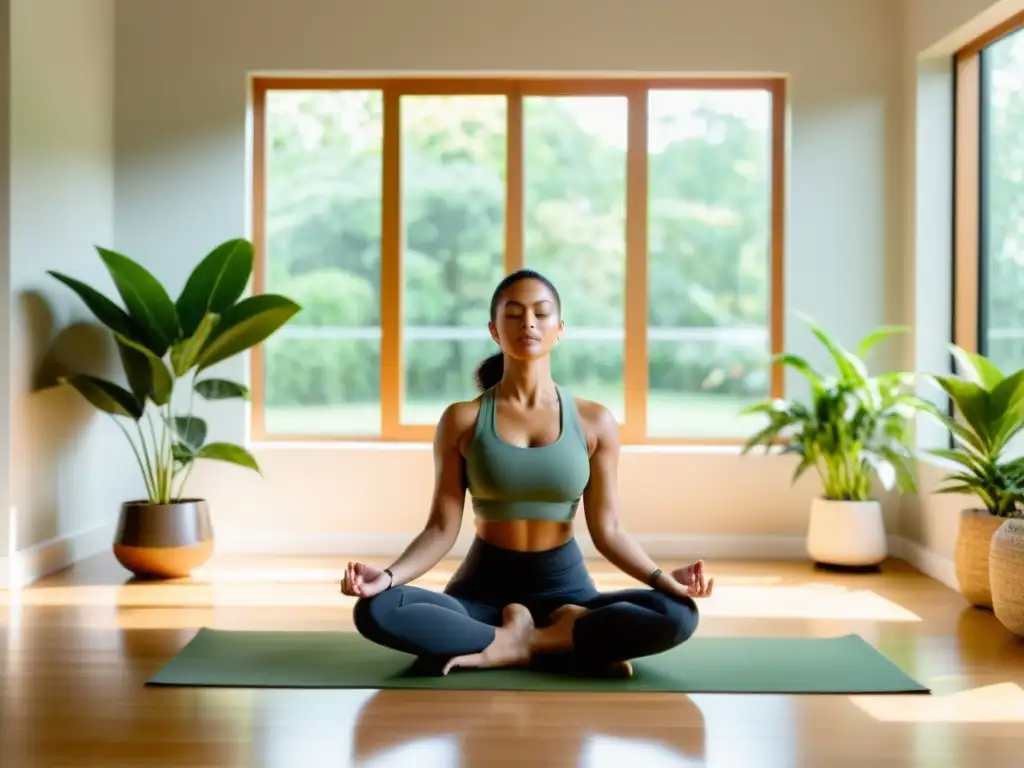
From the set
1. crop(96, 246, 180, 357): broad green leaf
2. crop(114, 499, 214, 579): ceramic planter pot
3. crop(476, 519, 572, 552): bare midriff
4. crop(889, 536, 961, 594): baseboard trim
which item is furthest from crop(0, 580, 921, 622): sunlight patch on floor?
crop(476, 519, 572, 552): bare midriff

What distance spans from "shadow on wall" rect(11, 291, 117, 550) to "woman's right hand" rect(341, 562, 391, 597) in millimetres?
2046

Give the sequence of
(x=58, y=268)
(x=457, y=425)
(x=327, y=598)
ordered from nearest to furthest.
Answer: (x=457, y=425), (x=327, y=598), (x=58, y=268)

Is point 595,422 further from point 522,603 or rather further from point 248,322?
point 248,322

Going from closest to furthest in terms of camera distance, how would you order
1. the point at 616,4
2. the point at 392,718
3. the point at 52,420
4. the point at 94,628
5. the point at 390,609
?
1. the point at 392,718
2. the point at 390,609
3. the point at 94,628
4. the point at 52,420
5. the point at 616,4

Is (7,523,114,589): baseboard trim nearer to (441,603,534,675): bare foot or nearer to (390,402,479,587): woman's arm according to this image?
(390,402,479,587): woman's arm

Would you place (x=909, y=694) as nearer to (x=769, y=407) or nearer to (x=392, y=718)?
(x=392, y=718)

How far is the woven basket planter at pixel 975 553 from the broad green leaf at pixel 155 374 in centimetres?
278

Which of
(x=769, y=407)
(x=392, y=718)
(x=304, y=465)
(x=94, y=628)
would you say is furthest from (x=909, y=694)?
(x=304, y=465)

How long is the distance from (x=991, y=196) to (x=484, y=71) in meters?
2.07

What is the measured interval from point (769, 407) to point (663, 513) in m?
0.69

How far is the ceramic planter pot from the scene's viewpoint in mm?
4598

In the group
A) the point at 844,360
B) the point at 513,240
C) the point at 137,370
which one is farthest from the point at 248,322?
the point at 844,360

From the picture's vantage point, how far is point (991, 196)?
4.82 metres

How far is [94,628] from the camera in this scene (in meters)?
3.79
